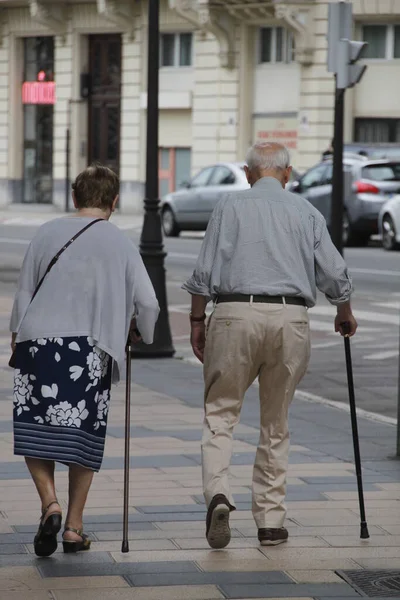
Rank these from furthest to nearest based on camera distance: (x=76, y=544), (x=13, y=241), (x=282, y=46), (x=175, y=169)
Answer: (x=175, y=169) < (x=282, y=46) < (x=13, y=241) < (x=76, y=544)

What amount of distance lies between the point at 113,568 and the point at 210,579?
38 cm

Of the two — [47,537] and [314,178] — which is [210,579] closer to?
[47,537]

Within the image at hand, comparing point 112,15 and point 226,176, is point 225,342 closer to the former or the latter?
point 226,176

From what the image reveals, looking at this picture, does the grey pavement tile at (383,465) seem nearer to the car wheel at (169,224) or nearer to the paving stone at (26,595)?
the paving stone at (26,595)

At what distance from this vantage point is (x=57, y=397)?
6176mm

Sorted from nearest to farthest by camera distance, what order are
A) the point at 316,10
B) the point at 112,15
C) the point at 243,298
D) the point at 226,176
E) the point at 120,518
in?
the point at 243,298 < the point at 120,518 < the point at 226,176 < the point at 316,10 < the point at 112,15

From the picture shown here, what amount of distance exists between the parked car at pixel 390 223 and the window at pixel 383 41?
1298cm

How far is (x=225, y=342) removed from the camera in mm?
6383

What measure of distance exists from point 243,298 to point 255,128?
119 feet

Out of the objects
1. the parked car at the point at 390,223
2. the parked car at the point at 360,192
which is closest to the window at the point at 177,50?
the parked car at the point at 360,192

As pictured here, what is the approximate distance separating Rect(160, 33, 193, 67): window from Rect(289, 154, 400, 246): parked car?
48.0ft

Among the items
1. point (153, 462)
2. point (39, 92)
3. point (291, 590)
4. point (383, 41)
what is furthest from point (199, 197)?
point (291, 590)

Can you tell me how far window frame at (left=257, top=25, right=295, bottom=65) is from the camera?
136 ft

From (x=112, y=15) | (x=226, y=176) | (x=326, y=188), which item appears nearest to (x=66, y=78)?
(x=112, y=15)
